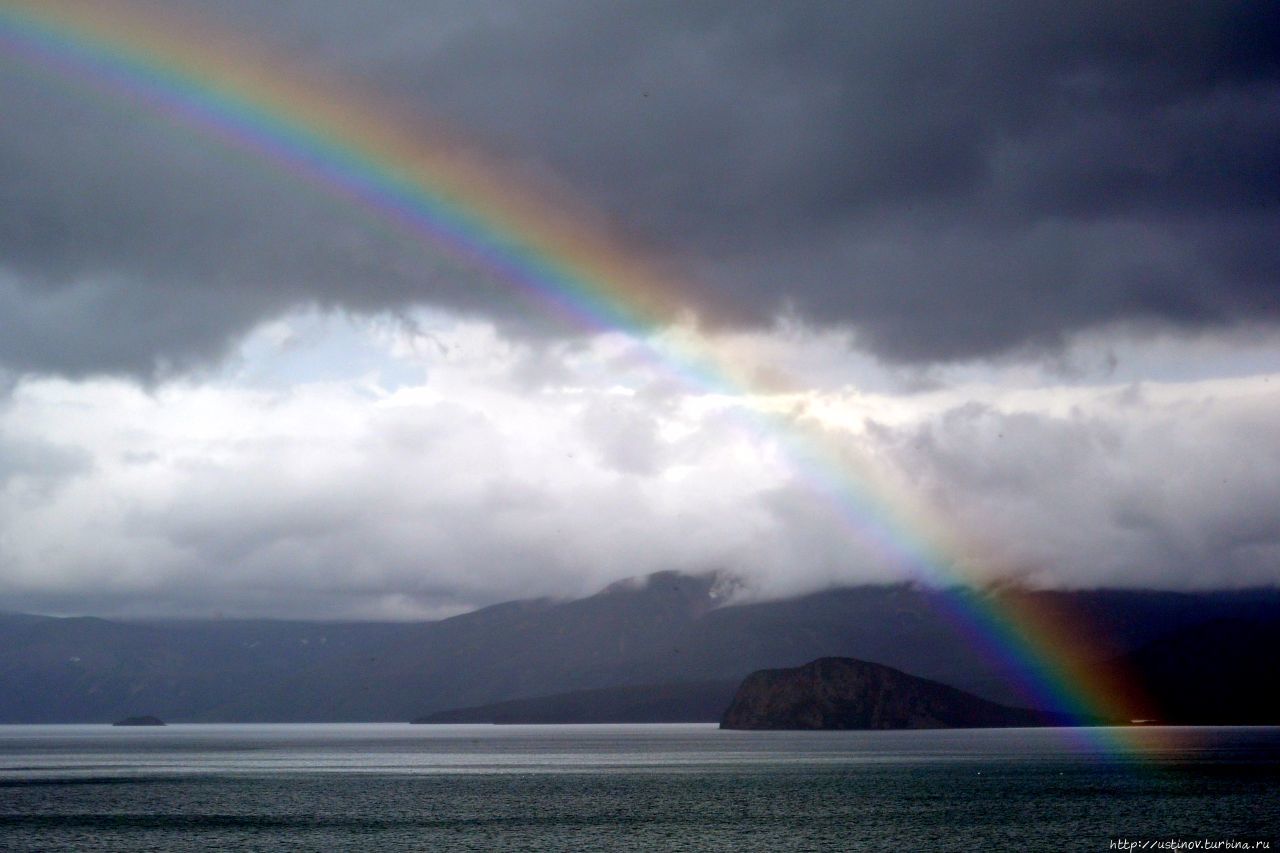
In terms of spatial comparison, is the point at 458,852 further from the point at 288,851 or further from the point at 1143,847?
the point at 1143,847

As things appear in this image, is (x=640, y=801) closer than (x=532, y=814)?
No

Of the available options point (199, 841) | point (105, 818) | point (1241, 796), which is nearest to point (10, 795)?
point (105, 818)

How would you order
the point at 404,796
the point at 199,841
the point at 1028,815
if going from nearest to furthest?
1. the point at 199,841
2. the point at 1028,815
3. the point at 404,796

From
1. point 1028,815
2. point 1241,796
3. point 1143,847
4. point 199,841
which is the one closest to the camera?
point 1143,847

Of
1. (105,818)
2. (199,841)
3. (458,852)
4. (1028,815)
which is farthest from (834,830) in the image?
(105,818)

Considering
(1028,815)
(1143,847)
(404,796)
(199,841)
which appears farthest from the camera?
(404,796)

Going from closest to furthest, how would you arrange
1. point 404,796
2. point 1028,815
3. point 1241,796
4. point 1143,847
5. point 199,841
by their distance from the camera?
point 1143,847 → point 199,841 → point 1028,815 → point 1241,796 → point 404,796

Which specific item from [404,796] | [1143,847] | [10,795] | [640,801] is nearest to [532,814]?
[640,801]

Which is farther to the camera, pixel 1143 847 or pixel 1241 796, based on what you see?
pixel 1241 796

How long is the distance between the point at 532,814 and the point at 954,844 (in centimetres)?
5562

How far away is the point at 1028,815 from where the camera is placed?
521 feet

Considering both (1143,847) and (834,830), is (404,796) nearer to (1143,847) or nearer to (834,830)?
(834,830)

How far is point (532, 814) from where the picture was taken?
536 feet

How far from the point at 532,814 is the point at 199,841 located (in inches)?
1686
